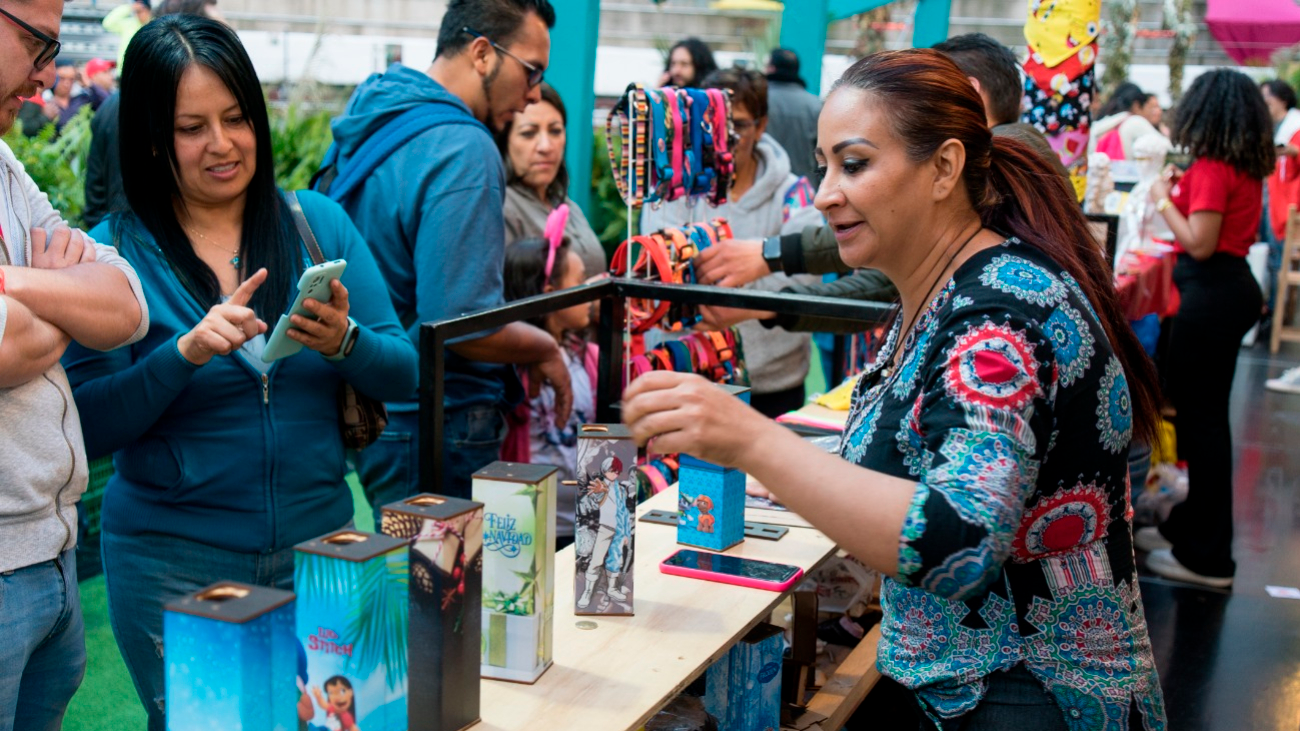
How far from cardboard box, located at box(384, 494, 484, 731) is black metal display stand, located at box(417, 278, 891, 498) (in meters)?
0.79

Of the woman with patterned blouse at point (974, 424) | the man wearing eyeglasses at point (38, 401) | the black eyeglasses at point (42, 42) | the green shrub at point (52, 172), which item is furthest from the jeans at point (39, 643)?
the green shrub at point (52, 172)

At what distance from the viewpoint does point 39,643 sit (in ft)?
5.20

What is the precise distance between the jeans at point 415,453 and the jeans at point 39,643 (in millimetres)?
1039

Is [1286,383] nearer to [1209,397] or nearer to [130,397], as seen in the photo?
[1209,397]

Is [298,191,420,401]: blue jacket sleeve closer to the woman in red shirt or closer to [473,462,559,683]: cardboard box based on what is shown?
[473,462,559,683]: cardboard box

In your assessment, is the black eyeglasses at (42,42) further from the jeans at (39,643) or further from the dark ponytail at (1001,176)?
the dark ponytail at (1001,176)

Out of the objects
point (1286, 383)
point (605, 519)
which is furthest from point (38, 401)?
point (1286, 383)

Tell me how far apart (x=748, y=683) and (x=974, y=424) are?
98cm

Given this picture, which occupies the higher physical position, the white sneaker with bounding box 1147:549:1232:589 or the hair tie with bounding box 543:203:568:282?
the hair tie with bounding box 543:203:568:282

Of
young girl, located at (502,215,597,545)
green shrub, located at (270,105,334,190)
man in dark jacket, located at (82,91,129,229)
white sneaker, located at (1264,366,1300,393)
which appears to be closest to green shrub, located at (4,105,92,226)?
man in dark jacket, located at (82,91,129,229)

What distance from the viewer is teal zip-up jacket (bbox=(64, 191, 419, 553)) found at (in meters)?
1.89

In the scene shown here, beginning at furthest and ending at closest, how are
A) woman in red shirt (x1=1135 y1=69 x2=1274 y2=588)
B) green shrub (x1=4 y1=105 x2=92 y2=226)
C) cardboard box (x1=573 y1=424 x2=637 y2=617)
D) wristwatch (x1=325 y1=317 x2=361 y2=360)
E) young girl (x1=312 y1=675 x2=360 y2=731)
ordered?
woman in red shirt (x1=1135 y1=69 x2=1274 y2=588), green shrub (x1=4 y1=105 x2=92 y2=226), wristwatch (x1=325 y1=317 x2=361 y2=360), cardboard box (x1=573 y1=424 x2=637 y2=617), young girl (x1=312 y1=675 x2=360 y2=731)

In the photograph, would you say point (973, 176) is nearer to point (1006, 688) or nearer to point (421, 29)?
point (1006, 688)

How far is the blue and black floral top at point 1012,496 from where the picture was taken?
125cm
